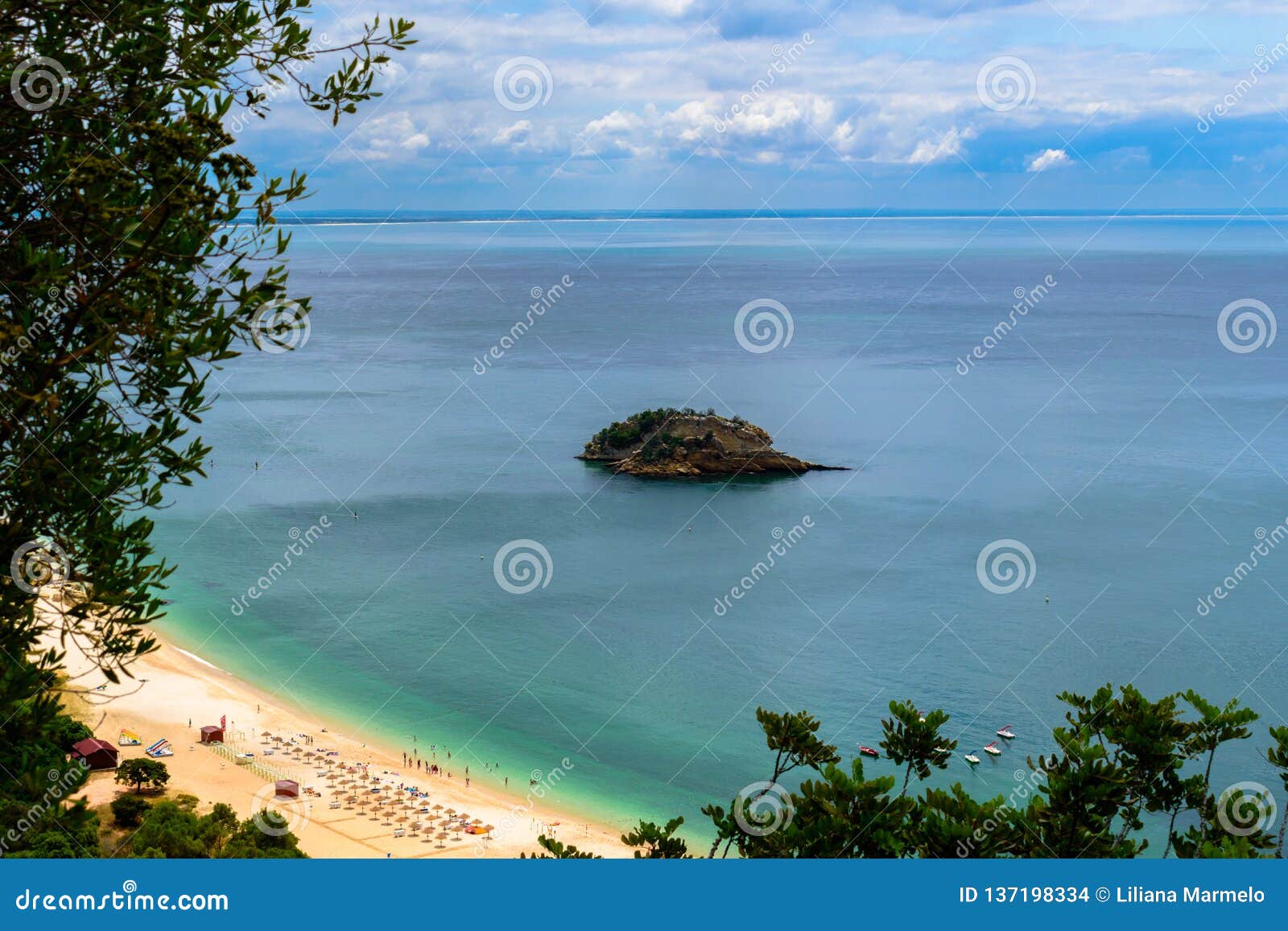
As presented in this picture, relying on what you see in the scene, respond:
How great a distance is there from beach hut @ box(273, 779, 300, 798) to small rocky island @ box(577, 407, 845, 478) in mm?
35846

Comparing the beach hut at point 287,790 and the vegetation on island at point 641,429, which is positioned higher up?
the vegetation on island at point 641,429

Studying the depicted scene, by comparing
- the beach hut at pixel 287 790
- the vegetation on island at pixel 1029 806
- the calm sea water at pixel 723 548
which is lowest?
the vegetation on island at pixel 1029 806

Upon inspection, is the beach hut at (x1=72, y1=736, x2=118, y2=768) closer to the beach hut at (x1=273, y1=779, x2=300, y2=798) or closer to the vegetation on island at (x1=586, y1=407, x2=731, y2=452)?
the beach hut at (x1=273, y1=779, x2=300, y2=798)

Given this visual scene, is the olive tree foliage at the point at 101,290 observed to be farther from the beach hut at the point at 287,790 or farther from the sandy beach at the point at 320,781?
the beach hut at the point at 287,790

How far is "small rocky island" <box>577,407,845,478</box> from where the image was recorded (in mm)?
63312

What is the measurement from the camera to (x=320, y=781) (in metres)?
30.5

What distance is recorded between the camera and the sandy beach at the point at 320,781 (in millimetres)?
27281

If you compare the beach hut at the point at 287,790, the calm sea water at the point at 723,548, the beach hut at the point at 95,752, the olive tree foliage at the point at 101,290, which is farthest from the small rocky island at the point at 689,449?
the olive tree foliage at the point at 101,290

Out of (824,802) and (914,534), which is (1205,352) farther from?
(824,802)

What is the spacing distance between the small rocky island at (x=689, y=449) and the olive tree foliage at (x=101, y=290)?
2234 inches

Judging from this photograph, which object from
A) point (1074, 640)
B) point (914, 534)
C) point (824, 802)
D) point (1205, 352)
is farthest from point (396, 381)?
point (824, 802)

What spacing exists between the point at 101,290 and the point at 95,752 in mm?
25400

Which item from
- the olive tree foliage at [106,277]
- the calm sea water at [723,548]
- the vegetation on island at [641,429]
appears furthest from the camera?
the vegetation on island at [641,429]

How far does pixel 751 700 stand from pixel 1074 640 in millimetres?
12546
